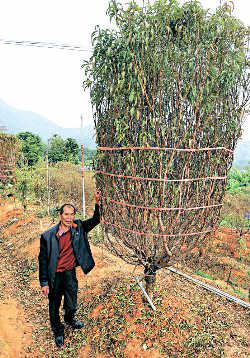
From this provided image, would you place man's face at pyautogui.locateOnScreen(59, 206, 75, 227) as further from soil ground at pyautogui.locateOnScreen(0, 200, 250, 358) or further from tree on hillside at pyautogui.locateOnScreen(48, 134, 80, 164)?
tree on hillside at pyautogui.locateOnScreen(48, 134, 80, 164)

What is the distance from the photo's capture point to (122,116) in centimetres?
294

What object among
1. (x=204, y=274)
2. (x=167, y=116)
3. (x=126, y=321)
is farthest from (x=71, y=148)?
(x=167, y=116)

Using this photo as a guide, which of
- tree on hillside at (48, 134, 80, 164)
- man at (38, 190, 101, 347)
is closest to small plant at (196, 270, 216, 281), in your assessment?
man at (38, 190, 101, 347)

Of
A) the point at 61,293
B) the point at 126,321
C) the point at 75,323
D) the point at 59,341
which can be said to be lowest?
the point at 59,341

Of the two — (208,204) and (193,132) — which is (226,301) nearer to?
(208,204)

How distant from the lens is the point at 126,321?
358 cm

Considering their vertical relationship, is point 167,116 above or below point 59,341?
above

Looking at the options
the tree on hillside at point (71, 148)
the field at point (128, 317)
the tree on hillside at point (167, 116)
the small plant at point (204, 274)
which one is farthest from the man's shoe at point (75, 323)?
the tree on hillside at point (71, 148)

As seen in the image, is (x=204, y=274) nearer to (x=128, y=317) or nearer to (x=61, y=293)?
(x=128, y=317)

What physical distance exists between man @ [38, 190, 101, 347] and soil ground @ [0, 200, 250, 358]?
47cm

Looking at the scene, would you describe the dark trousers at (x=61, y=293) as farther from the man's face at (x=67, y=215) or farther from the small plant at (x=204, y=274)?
the small plant at (x=204, y=274)

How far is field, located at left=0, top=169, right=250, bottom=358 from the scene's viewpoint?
131 inches

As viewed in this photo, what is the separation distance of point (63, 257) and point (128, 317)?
4.22ft

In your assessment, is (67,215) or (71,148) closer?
(67,215)
